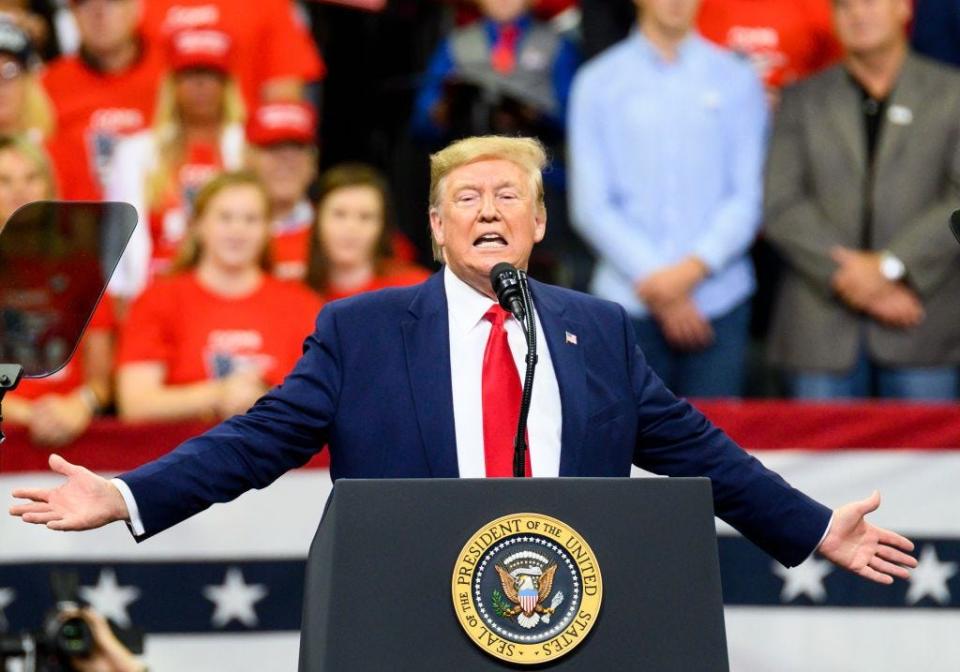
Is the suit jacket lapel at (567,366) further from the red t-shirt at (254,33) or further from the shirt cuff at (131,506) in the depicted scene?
the red t-shirt at (254,33)

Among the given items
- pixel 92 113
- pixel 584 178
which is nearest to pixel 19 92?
pixel 92 113

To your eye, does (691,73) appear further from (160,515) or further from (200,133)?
(160,515)

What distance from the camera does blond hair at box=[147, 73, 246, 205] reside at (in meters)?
6.85

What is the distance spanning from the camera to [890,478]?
223 inches

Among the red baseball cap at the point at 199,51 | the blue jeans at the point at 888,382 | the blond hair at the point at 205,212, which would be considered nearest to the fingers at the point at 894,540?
the blue jeans at the point at 888,382

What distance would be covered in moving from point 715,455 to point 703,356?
2.74m

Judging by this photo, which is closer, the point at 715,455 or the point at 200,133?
the point at 715,455

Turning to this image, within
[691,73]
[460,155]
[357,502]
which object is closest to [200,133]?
[691,73]

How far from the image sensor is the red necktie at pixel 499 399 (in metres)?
3.70

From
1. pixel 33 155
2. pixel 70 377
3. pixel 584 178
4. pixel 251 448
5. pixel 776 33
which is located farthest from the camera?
pixel 776 33

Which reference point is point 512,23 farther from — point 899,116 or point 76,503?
point 76,503

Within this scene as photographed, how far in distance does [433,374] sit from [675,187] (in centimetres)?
313

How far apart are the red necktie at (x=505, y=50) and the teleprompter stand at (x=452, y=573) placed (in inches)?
160

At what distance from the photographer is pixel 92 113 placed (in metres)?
7.15
